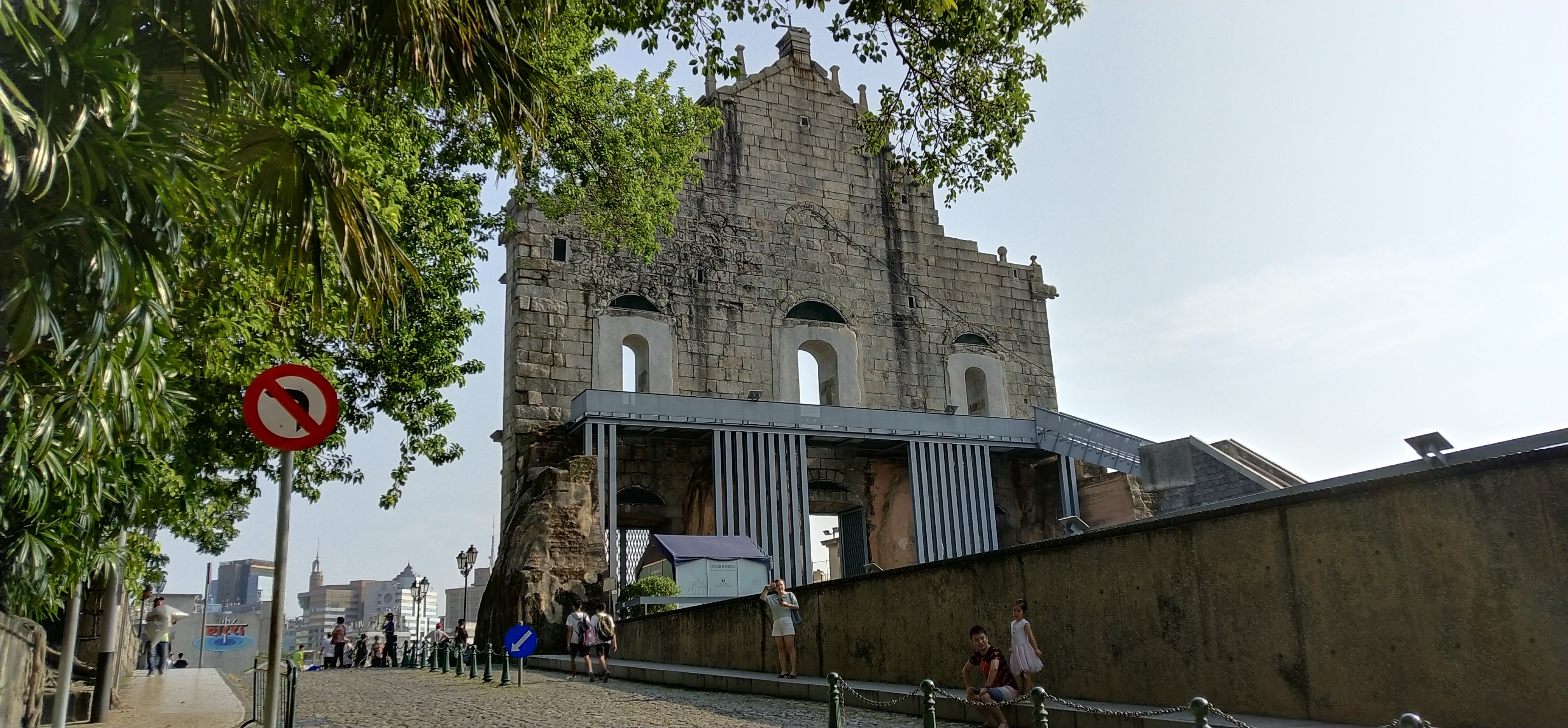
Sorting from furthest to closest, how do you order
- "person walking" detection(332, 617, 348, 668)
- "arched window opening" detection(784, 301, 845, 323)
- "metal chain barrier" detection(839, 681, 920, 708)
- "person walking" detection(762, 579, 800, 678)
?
"arched window opening" detection(784, 301, 845, 323) < "person walking" detection(332, 617, 348, 668) < "person walking" detection(762, 579, 800, 678) < "metal chain barrier" detection(839, 681, 920, 708)

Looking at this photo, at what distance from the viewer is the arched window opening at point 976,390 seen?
2925cm

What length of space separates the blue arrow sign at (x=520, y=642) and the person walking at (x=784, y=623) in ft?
9.23

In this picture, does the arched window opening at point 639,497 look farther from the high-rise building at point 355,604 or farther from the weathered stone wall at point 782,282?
the high-rise building at point 355,604

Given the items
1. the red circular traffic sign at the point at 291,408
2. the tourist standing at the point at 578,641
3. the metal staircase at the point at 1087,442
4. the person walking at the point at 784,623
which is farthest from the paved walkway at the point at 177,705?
the metal staircase at the point at 1087,442

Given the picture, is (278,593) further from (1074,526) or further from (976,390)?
(976,390)

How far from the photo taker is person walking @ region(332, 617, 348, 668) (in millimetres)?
23656

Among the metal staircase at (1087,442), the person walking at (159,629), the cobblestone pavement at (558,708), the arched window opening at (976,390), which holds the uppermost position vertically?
the arched window opening at (976,390)

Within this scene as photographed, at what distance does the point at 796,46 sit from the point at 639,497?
13286 millimetres

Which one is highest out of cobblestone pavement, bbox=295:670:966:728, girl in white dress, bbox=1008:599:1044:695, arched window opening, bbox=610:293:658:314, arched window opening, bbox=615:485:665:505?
arched window opening, bbox=610:293:658:314

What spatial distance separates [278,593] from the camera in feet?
16.4

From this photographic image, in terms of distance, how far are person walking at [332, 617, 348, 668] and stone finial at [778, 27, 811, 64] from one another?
18.2 metres

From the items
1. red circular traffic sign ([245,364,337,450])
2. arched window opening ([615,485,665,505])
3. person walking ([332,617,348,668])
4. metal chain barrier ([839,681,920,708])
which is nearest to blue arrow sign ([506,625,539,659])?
metal chain barrier ([839,681,920,708])

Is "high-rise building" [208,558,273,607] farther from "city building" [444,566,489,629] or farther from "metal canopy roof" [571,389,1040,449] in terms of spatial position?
"metal canopy roof" [571,389,1040,449]

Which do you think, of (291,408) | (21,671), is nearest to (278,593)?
(291,408)
